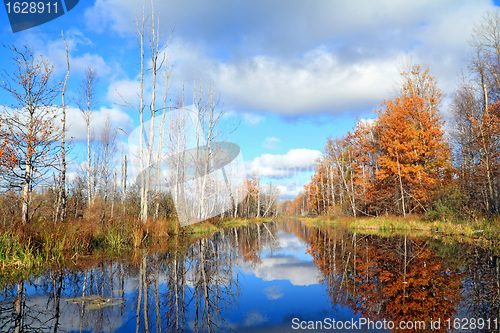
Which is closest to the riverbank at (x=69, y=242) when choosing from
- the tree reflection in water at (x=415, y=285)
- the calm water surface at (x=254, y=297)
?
the calm water surface at (x=254, y=297)

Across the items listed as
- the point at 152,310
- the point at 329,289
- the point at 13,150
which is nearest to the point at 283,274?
the point at 329,289

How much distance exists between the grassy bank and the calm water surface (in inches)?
233

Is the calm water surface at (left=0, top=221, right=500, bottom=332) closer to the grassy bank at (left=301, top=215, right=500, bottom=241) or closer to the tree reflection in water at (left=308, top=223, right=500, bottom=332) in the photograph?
the tree reflection in water at (left=308, top=223, right=500, bottom=332)

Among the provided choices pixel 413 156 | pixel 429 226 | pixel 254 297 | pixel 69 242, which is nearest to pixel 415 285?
pixel 254 297

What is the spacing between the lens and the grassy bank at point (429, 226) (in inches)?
465

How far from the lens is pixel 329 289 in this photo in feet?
16.6

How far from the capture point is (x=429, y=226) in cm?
1620

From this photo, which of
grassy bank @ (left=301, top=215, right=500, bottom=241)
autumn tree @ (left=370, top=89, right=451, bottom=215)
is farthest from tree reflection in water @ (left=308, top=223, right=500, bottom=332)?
autumn tree @ (left=370, top=89, right=451, bottom=215)

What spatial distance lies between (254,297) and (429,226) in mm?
15510

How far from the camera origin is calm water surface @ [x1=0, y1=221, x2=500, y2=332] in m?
3.33

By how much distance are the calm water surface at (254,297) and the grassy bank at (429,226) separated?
591cm

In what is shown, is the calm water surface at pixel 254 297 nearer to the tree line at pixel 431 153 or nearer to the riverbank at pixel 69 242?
the riverbank at pixel 69 242

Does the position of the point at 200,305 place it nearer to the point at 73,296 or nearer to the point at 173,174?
the point at 73,296

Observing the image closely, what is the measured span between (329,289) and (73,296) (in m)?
4.23
